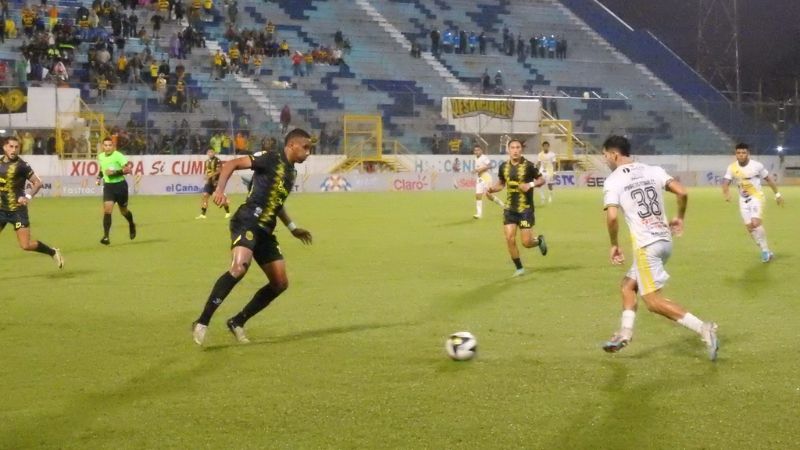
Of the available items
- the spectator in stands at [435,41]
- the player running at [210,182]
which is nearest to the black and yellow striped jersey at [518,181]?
the player running at [210,182]

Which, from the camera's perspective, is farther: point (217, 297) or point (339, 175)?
point (339, 175)

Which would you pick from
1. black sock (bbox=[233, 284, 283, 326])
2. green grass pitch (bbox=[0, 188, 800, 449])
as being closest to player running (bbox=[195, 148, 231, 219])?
green grass pitch (bbox=[0, 188, 800, 449])

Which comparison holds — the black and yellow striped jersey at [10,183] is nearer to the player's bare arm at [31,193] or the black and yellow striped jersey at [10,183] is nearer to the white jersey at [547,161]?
the player's bare arm at [31,193]

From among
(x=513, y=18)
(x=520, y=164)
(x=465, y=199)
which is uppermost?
(x=513, y=18)

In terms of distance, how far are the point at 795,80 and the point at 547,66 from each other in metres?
17.9

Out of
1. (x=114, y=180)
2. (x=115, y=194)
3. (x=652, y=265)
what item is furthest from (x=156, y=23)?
(x=652, y=265)

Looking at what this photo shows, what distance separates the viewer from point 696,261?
16.6m

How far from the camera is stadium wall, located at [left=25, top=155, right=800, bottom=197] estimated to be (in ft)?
128

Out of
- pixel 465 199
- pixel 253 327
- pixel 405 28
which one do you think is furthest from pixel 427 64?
pixel 253 327

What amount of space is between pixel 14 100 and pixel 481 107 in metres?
22.0

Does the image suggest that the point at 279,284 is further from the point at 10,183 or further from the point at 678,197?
the point at 10,183

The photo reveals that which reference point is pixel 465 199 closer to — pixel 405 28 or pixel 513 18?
pixel 405 28

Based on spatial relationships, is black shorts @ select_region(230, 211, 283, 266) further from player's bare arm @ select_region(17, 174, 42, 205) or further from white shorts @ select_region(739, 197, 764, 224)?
white shorts @ select_region(739, 197, 764, 224)

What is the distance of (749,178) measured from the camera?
16.8 meters
